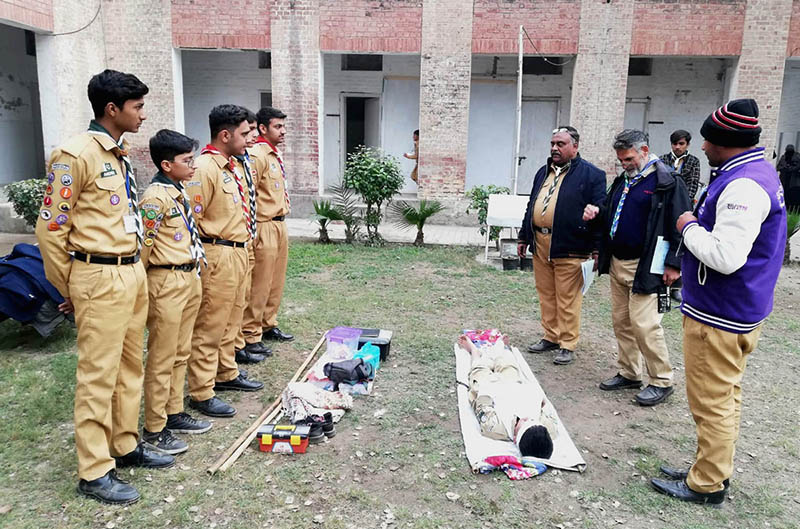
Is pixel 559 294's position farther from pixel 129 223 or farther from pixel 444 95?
pixel 444 95

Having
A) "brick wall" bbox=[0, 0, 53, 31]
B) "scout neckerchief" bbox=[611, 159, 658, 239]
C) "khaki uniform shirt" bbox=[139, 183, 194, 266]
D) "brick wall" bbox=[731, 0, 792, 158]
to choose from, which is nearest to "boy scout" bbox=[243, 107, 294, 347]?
"khaki uniform shirt" bbox=[139, 183, 194, 266]

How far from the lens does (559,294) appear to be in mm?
5547

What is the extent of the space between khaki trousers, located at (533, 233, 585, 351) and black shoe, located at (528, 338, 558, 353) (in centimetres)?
4

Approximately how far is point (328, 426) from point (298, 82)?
9.88 m

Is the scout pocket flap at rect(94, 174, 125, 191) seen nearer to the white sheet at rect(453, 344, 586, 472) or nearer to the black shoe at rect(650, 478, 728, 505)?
the white sheet at rect(453, 344, 586, 472)

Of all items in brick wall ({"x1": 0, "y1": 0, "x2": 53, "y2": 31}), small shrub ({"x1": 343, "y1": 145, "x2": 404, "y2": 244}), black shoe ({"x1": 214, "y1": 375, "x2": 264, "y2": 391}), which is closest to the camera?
black shoe ({"x1": 214, "y1": 375, "x2": 264, "y2": 391})

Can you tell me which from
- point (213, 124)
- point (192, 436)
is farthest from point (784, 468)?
point (213, 124)

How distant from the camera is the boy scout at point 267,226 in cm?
539

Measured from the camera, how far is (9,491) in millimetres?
Answer: 3320

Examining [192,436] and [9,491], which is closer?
[9,491]

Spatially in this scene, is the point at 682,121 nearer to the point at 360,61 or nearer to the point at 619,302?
the point at 360,61

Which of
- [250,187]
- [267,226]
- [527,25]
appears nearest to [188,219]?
[250,187]

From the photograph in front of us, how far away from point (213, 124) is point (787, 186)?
13365 millimetres

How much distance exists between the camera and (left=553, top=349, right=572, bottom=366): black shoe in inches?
217
